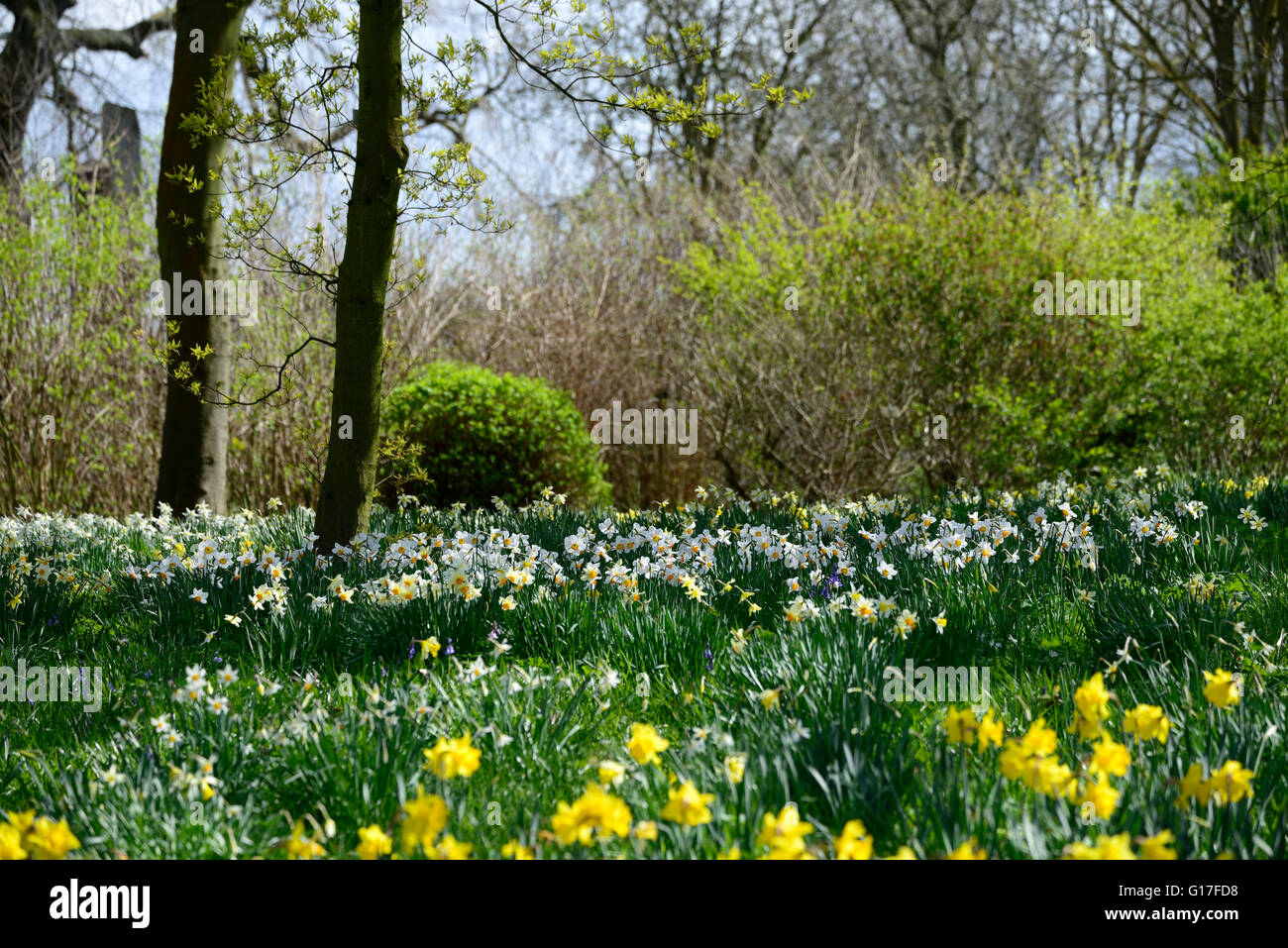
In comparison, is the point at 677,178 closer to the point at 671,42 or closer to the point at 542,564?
the point at 671,42

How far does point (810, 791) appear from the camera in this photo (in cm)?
200

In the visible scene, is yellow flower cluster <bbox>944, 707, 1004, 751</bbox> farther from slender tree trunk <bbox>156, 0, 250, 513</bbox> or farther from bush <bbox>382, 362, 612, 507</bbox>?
bush <bbox>382, 362, 612, 507</bbox>

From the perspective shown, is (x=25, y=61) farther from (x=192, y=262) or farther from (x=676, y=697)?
(x=676, y=697)

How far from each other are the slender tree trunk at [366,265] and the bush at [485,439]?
3326mm

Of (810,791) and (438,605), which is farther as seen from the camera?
(438,605)

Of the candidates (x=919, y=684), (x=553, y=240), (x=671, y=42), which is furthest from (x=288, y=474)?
(x=671, y=42)

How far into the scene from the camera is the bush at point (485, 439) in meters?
8.20

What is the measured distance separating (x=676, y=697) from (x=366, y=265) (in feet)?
9.27

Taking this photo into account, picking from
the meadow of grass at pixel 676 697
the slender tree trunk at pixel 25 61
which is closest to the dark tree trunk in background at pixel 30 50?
the slender tree trunk at pixel 25 61

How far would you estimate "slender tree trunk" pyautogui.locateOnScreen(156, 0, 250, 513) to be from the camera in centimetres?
691

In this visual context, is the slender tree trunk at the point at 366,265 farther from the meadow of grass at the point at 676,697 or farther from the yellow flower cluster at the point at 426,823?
the yellow flower cluster at the point at 426,823

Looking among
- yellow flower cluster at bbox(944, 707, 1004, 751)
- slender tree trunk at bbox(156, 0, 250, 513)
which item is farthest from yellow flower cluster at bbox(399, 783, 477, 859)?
slender tree trunk at bbox(156, 0, 250, 513)

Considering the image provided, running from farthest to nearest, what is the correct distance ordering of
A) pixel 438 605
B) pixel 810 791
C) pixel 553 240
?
pixel 553 240
pixel 438 605
pixel 810 791
